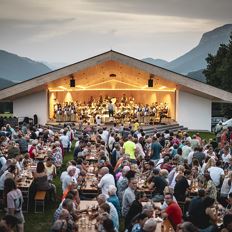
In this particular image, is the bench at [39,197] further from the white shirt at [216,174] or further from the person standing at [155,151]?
the person standing at [155,151]

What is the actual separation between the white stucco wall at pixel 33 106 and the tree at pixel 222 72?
58.8ft

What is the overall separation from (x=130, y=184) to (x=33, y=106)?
22695mm

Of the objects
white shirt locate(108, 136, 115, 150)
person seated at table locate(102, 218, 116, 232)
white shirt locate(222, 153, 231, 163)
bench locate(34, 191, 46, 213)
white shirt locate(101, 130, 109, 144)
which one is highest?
white shirt locate(101, 130, 109, 144)

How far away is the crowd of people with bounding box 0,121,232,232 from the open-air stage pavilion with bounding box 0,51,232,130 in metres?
8.22

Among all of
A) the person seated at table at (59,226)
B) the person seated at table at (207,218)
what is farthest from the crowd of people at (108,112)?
the person seated at table at (59,226)

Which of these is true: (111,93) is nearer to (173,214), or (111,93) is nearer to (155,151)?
(155,151)

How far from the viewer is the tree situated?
150 feet

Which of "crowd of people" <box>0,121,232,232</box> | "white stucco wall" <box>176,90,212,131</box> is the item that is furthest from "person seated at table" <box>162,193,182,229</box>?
Result: "white stucco wall" <box>176,90,212,131</box>

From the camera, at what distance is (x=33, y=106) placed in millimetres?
32781

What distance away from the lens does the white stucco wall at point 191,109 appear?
32.4m

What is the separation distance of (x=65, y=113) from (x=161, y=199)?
68.2 ft

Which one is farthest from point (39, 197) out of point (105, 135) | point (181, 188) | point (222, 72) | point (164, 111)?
point (222, 72)

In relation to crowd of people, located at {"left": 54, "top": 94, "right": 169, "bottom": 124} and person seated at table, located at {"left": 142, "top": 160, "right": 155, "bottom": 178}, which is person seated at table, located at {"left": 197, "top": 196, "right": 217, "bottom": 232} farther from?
crowd of people, located at {"left": 54, "top": 94, "right": 169, "bottom": 124}

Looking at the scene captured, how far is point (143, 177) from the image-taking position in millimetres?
13867
